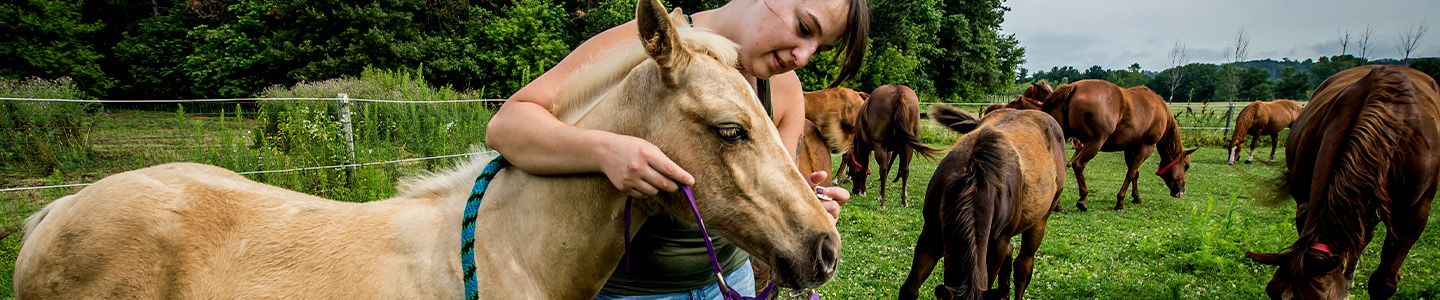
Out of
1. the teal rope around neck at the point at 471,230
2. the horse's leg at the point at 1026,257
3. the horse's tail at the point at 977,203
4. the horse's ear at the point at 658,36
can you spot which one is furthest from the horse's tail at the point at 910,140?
the teal rope around neck at the point at 471,230

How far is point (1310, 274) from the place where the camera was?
3.24m

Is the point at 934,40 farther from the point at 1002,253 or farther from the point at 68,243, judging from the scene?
the point at 68,243

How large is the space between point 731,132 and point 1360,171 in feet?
16.7

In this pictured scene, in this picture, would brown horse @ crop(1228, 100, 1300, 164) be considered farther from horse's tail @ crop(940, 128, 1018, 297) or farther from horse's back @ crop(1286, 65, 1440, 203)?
horse's tail @ crop(940, 128, 1018, 297)

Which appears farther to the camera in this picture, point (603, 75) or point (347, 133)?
point (347, 133)

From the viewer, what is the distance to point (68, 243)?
4.30 feet

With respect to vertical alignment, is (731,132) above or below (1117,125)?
above

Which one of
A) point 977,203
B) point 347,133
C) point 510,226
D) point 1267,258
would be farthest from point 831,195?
point 347,133

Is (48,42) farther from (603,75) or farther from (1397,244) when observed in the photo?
(1397,244)

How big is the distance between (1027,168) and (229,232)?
4.88 meters

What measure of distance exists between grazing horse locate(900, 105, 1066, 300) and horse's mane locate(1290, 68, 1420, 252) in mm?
1521

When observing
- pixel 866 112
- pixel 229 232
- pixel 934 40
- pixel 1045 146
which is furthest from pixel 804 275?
pixel 934 40

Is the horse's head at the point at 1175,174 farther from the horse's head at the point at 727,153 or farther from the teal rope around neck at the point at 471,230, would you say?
the teal rope around neck at the point at 471,230

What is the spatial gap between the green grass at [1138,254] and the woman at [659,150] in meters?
3.62
